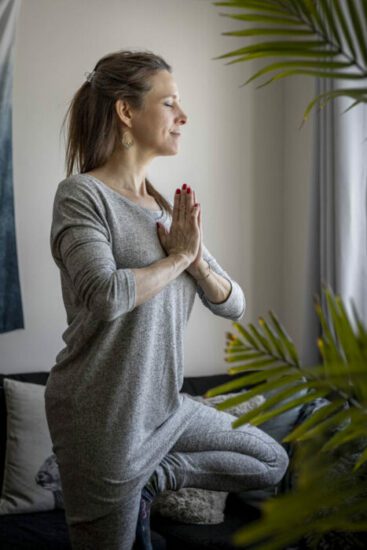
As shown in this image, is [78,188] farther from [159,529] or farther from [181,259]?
[159,529]

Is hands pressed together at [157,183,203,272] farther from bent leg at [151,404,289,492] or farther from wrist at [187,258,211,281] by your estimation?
bent leg at [151,404,289,492]

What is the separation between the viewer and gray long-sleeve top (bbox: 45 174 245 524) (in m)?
1.65

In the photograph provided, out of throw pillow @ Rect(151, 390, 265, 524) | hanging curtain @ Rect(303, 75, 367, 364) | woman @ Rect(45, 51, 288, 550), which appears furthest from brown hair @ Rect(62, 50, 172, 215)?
hanging curtain @ Rect(303, 75, 367, 364)

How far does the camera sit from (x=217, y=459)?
1.86m

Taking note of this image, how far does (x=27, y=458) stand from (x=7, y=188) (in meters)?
1.04

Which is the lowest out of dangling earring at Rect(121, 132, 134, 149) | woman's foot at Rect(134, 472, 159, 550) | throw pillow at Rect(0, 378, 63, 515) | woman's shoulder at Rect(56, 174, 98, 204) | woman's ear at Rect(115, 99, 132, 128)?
throw pillow at Rect(0, 378, 63, 515)

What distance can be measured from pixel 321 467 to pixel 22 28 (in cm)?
274

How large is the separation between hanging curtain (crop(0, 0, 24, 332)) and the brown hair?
3.82 feet

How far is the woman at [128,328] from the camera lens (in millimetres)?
1683

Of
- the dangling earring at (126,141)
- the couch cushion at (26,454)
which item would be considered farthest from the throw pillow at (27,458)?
the dangling earring at (126,141)

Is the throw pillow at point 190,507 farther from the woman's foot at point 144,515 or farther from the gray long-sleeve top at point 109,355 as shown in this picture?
the gray long-sleeve top at point 109,355

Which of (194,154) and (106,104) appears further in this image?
(194,154)

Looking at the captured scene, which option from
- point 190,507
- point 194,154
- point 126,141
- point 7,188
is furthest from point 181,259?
point 194,154

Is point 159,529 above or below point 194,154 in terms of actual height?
below
